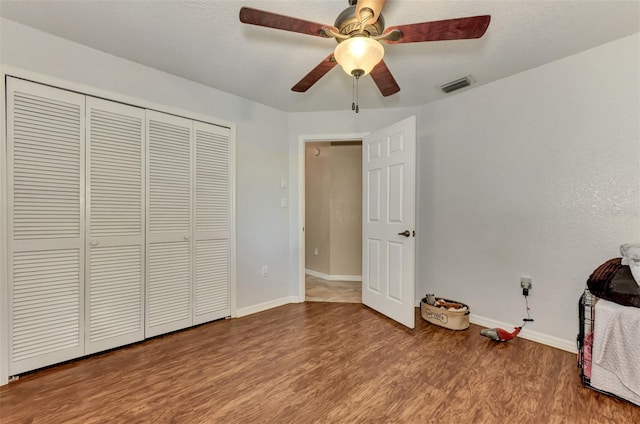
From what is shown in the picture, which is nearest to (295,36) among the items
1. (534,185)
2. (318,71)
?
(318,71)

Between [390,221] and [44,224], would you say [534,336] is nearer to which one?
[390,221]

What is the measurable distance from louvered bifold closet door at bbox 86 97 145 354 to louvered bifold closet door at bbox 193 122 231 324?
18.8 inches

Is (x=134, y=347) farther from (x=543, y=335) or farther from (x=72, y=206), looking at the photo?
(x=543, y=335)

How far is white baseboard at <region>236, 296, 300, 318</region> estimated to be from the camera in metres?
3.10

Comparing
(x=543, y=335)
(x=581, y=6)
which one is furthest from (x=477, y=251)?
(x=581, y=6)

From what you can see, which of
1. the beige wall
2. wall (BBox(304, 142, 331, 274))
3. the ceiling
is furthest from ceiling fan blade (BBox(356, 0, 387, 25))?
wall (BBox(304, 142, 331, 274))

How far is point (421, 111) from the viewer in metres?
3.32

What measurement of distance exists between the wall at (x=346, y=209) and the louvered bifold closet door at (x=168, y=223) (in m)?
2.53

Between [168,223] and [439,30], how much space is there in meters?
2.46

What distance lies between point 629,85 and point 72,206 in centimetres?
404

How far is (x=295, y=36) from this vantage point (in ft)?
6.46

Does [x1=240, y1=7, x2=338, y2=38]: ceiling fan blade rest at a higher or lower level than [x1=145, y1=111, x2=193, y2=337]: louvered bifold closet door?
higher

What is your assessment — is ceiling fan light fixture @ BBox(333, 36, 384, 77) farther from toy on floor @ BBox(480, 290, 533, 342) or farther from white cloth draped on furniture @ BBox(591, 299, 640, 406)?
toy on floor @ BBox(480, 290, 533, 342)

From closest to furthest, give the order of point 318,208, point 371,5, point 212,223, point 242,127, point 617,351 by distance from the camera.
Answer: point 371,5 → point 617,351 → point 212,223 → point 242,127 → point 318,208
